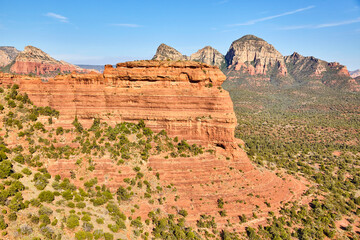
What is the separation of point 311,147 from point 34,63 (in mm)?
155042

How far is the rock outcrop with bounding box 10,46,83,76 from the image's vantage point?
397 ft

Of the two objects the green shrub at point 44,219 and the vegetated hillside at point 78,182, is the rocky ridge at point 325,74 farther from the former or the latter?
the green shrub at point 44,219

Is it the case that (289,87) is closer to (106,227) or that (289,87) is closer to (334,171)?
(334,171)

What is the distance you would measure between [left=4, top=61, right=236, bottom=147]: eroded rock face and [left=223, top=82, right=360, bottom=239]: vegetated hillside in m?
15.4

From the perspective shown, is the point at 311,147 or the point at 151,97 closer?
the point at 151,97

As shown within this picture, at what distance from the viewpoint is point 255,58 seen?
195 meters

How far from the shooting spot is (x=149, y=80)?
122 feet

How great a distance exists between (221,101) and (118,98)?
18576mm

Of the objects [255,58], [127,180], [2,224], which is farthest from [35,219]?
[255,58]

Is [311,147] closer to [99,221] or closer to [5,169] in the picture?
[99,221]

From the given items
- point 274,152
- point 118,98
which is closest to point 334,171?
point 274,152

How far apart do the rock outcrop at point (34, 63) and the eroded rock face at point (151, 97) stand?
10966 cm

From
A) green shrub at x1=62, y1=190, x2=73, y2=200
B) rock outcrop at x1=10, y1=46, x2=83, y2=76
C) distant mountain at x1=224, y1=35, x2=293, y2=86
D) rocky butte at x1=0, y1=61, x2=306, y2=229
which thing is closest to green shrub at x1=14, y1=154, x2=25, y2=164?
rocky butte at x1=0, y1=61, x2=306, y2=229

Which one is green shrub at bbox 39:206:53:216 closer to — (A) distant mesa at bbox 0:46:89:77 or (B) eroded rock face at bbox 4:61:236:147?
(B) eroded rock face at bbox 4:61:236:147
